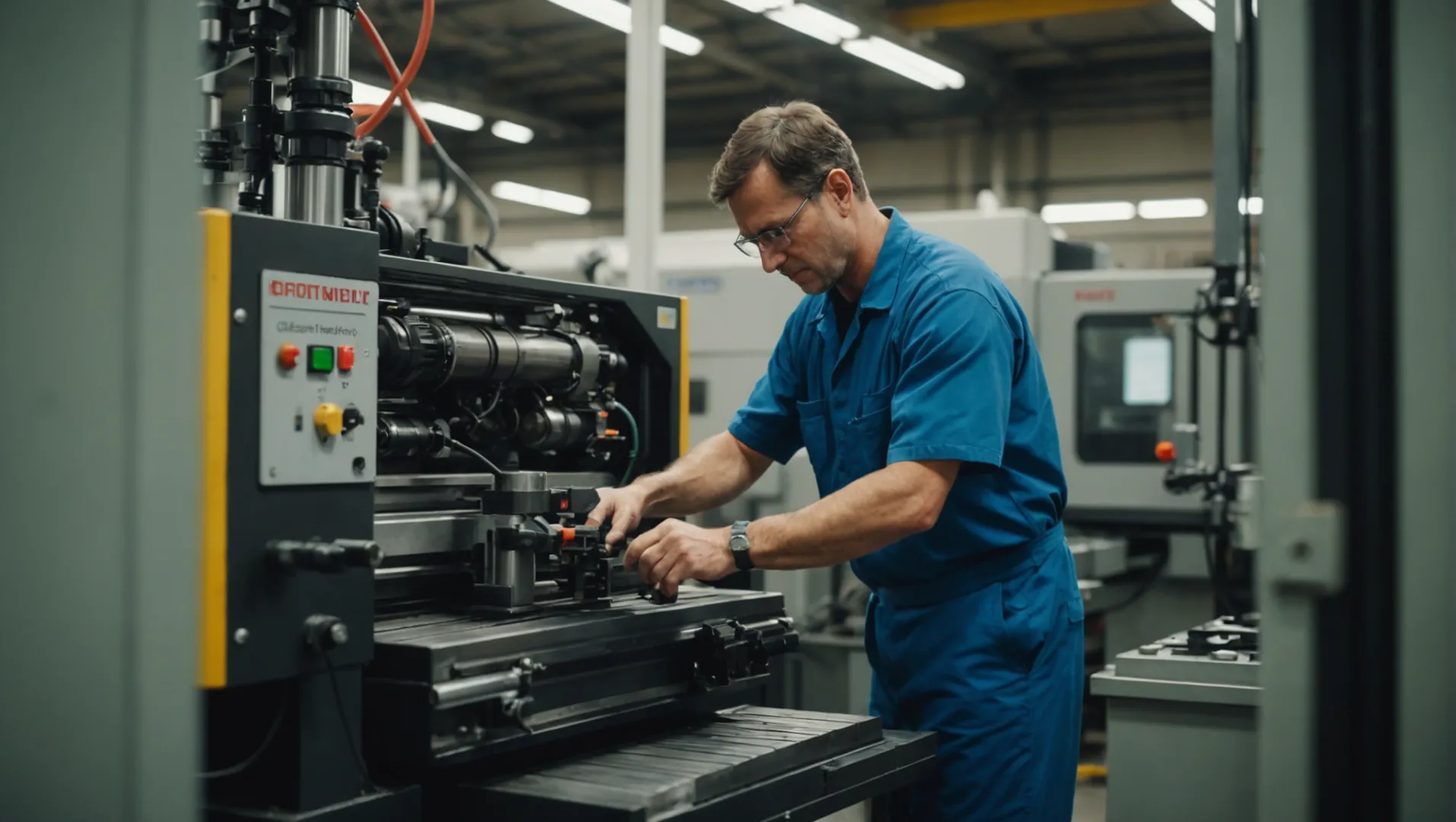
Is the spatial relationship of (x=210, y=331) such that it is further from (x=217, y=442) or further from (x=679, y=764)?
(x=679, y=764)

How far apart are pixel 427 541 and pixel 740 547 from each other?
0.38m

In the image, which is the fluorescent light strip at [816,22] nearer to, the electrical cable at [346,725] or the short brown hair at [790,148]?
the short brown hair at [790,148]

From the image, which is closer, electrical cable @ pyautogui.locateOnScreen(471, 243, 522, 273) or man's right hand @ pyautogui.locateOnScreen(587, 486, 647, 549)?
man's right hand @ pyautogui.locateOnScreen(587, 486, 647, 549)

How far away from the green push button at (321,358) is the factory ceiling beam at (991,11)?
480 centimetres

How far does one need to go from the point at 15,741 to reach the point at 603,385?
1087 millimetres

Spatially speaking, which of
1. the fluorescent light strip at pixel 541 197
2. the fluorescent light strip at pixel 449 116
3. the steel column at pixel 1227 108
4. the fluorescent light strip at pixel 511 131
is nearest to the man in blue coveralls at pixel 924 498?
the steel column at pixel 1227 108

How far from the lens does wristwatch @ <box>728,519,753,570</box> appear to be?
1635 mm

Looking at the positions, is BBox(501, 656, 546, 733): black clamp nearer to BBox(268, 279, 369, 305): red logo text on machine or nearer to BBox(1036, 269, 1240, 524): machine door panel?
BBox(268, 279, 369, 305): red logo text on machine

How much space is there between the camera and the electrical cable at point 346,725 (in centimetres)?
122

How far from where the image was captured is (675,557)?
161 cm

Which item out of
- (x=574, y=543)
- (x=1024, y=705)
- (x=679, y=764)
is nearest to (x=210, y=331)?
(x=574, y=543)

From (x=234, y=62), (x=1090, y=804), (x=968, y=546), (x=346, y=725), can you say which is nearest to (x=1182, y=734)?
(x=968, y=546)

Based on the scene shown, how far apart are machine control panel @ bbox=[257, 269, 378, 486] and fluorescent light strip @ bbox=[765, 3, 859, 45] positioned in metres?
5.27

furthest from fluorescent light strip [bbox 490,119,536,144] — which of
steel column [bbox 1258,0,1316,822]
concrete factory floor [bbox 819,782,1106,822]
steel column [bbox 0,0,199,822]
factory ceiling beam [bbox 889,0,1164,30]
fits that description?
steel column [bbox 1258,0,1316,822]
